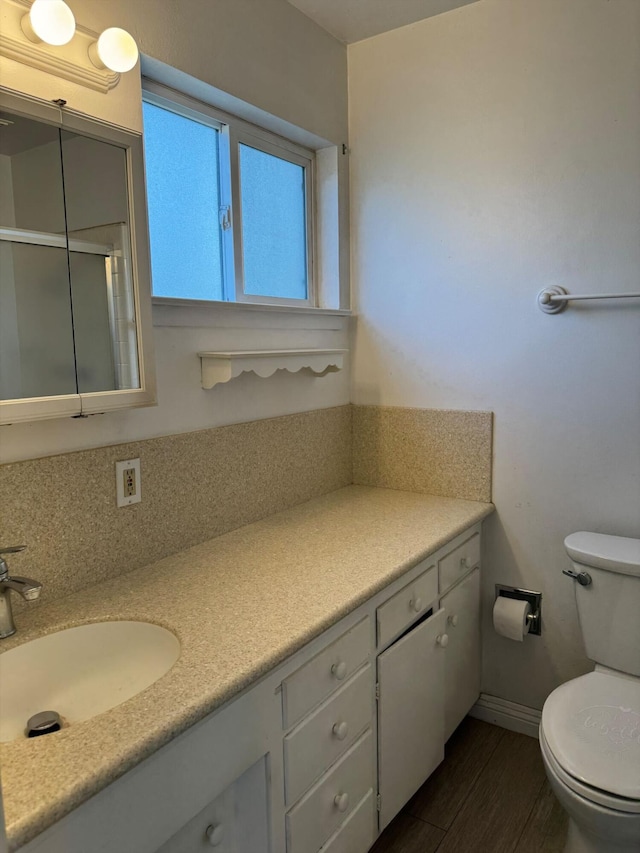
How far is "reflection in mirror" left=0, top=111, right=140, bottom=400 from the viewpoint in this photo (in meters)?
1.14

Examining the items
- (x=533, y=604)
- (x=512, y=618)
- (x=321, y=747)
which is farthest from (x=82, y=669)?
(x=533, y=604)

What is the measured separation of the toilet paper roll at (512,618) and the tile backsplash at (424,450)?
36cm

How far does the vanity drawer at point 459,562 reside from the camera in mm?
1853

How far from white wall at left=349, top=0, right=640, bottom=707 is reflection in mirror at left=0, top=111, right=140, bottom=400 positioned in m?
1.17

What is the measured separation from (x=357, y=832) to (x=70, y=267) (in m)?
1.47

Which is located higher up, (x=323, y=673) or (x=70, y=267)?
(x=70, y=267)

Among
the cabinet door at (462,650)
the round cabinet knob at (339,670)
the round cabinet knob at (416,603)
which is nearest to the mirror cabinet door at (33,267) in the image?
the round cabinet knob at (339,670)

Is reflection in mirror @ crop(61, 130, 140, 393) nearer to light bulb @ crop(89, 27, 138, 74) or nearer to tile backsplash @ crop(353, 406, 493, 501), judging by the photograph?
light bulb @ crop(89, 27, 138, 74)

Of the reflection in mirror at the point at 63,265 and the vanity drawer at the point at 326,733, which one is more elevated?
the reflection in mirror at the point at 63,265

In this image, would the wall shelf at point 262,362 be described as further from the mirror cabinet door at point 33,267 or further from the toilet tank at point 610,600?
the toilet tank at point 610,600

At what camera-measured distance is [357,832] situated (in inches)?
58.2

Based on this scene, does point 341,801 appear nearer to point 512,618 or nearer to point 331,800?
point 331,800

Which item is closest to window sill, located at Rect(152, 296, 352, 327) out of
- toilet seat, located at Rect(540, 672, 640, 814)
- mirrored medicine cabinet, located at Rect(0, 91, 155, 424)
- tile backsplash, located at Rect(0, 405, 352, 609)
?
mirrored medicine cabinet, located at Rect(0, 91, 155, 424)

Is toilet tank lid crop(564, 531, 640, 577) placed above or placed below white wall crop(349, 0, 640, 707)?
below
